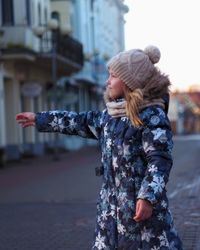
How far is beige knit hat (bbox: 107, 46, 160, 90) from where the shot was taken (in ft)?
13.6

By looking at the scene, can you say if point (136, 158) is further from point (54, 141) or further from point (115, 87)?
point (54, 141)

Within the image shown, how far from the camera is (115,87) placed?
4211 mm

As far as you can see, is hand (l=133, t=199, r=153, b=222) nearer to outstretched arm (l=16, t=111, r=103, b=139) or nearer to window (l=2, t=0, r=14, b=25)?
outstretched arm (l=16, t=111, r=103, b=139)

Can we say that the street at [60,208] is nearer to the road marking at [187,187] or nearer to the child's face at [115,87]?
the road marking at [187,187]

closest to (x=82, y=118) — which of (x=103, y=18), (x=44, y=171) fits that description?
(x=44, y=171)

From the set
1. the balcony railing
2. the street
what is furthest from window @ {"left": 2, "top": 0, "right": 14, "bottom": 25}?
the street

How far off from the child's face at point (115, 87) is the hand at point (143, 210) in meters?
0.65

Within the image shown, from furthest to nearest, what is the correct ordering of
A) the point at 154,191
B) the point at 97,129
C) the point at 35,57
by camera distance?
1. the point at 35,57
2. the point at 97,129
3. the point at 154,191

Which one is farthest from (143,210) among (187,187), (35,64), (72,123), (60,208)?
(35,64)

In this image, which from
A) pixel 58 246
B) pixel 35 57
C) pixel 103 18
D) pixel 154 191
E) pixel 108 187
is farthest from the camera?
pixel 103 18

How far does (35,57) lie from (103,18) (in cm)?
2854

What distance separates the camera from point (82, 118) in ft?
14.8

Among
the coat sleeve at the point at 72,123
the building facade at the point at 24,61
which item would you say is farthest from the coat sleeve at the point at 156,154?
the building facade at the point at 24,61

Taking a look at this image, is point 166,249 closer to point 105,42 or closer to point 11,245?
point 11,245
